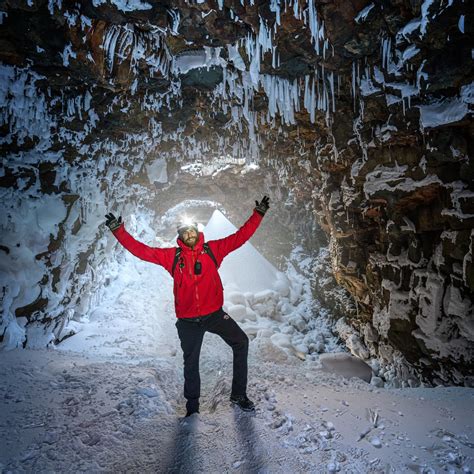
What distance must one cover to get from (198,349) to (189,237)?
1128mm

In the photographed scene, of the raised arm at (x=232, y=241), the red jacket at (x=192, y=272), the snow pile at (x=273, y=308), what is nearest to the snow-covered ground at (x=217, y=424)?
the red jacket at (x=192, y=272)

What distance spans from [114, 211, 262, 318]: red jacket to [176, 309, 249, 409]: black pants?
0.11 meters

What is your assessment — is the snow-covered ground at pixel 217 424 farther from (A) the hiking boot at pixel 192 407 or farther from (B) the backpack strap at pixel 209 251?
(B) the backpack strap at pixel 209 251

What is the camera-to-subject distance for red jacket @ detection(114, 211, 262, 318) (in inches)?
118

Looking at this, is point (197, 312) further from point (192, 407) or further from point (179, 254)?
point (192, 407)

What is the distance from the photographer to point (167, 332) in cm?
924

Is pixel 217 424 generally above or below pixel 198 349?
below

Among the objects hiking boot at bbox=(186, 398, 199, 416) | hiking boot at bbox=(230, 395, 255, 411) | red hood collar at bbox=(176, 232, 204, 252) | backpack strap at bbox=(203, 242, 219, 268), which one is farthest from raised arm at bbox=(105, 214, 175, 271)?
hiking boot at bbox=(230, 395, 255, 411)

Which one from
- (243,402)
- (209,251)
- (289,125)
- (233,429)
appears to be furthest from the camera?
(289,125)

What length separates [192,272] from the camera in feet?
9.98

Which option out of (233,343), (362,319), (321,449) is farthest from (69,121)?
(362,319)

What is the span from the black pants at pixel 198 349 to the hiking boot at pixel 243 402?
0.04 metres

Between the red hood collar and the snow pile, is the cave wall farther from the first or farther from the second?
the red hood collar

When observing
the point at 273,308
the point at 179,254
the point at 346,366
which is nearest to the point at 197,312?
the point at 179,254
